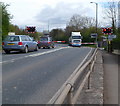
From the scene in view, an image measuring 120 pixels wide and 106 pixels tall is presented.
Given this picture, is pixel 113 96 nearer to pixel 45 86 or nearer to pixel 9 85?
pixel 45 86

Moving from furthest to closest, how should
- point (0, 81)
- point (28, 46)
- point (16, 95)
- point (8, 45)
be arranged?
point (28, 46) → point (8, 45) → point (0, 81) → point (16, 95)

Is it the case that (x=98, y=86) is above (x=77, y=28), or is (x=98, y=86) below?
below

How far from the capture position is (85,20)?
239 feet

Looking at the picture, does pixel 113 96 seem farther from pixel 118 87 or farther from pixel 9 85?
pixel 9 85

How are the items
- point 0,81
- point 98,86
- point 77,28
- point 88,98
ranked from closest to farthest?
point 88,98
point 98,86
point 0,81
point 77,28

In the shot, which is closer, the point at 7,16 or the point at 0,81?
the point at 0,81

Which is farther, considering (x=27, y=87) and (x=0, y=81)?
(x=0, y=81)

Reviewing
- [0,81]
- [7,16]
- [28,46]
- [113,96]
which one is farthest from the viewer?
[7,16]

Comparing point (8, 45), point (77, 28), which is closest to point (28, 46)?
point (8, 45)

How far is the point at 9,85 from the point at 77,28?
209 ft

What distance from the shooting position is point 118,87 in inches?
276

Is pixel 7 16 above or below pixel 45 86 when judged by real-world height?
above

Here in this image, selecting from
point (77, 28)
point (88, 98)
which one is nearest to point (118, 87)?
point (88, 98)

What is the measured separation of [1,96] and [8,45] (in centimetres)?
1417
